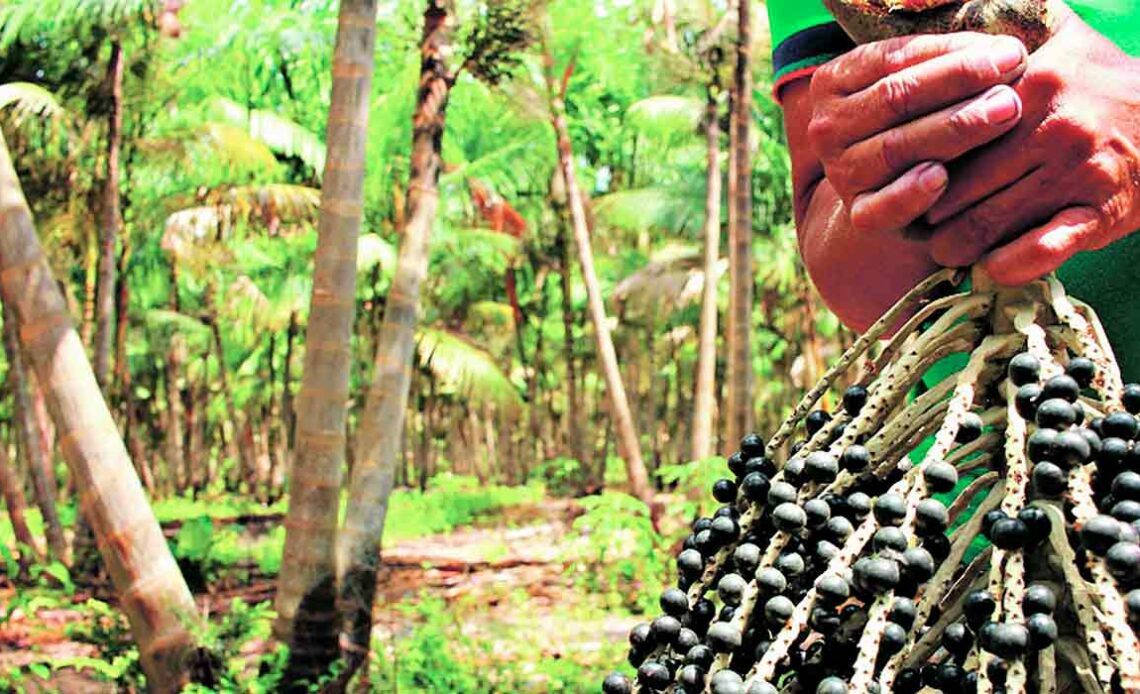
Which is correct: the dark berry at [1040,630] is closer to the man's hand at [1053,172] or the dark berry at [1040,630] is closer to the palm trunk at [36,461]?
the man's hand at [1053,172]

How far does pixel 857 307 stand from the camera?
114 cm

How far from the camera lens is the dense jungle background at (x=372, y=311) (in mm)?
5168

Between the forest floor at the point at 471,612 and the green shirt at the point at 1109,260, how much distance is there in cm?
482

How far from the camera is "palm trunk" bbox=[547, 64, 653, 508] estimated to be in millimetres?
12391

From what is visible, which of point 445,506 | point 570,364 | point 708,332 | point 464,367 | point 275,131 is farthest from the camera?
point 464,367

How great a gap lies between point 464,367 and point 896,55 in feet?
70.0

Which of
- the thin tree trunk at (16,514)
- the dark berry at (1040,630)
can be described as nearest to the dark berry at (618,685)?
the dark berry at (1040,630)

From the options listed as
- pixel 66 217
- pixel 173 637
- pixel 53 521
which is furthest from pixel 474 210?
pixel 173 637

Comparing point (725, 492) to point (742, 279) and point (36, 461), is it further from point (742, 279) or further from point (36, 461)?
point (36, 461)

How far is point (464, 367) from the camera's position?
22.0 meters

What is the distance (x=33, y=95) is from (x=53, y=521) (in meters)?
4.58

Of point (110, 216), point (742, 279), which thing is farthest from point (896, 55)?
point (110, 216)

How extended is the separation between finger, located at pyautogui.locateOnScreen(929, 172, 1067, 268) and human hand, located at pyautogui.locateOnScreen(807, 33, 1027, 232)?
0.11 feet

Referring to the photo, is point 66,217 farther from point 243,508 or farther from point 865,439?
point 865,439
